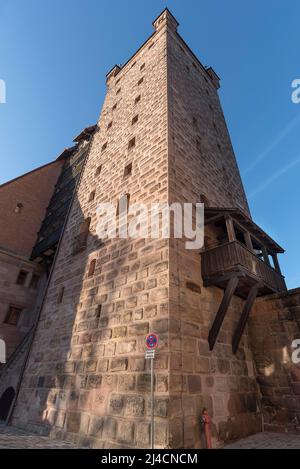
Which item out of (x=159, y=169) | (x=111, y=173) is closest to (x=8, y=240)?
(x=111, y=173)

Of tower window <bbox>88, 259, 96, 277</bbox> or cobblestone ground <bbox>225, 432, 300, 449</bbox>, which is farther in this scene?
tower window <bbox>88, 259, 96, 277</bbox>

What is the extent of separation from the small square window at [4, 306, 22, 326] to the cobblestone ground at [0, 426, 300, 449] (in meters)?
6.42

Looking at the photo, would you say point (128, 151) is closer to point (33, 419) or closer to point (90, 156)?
point (90, 156)

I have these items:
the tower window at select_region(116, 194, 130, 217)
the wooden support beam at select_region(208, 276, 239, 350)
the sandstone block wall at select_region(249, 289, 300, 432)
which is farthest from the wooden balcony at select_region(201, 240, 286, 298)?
the tower window at select_region(116, 194, 130, 217)

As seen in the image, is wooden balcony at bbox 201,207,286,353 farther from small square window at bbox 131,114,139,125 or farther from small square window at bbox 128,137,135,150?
small square window at bbox 131,114,139,125

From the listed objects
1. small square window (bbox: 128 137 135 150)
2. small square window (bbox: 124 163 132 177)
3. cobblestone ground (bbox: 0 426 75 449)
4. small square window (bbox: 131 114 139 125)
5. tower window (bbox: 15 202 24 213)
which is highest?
small square window (bbox: 131 114 139 125)

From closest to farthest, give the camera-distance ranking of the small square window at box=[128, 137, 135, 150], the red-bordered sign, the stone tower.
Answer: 1. the red-bordered sign
2. the stone tower
3. the small square window at box=[128, 137, 135, 150]

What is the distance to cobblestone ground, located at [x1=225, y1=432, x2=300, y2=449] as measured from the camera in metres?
4.86

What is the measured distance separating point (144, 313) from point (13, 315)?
9366mm

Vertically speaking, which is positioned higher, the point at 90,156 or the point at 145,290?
the point at 90,156

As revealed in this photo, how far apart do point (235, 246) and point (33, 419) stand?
6.77m

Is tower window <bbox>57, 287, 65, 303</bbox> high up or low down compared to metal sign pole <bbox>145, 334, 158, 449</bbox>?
up

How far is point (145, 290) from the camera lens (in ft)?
18.3

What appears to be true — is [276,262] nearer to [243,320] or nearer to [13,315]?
[243,320]
